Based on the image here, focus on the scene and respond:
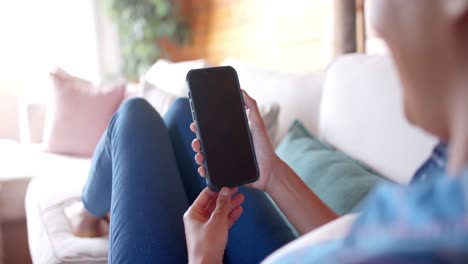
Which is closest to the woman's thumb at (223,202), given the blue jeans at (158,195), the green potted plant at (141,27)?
the blue jeans at (158,195)

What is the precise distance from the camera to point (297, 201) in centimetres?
88

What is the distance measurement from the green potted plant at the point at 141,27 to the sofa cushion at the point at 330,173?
2.42 metres

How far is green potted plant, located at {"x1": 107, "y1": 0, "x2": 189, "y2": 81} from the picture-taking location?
3504 mm

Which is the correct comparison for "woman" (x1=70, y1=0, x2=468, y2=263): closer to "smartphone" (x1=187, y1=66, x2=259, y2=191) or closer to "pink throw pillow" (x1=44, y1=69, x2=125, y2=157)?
"smartphone" (x1=187, y1=66, x2=259, y2=191)

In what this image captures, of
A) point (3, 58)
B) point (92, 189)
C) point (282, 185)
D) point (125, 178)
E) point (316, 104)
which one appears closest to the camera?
point (282, 185)

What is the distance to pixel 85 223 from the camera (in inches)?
55.9

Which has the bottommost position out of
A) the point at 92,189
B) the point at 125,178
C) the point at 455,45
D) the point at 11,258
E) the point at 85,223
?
the point at 11,258

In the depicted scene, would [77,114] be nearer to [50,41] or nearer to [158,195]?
[50,41]

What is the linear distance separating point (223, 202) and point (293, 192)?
0.41 ft

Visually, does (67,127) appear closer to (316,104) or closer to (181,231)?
(316,104)

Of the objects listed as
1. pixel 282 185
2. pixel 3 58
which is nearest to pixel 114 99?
pixel 3 58

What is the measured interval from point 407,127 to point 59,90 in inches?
77.3

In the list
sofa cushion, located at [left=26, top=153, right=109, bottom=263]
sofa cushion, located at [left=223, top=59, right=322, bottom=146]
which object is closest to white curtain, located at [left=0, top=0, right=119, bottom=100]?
sofa cushion, located at [left=26, top=153, right=109, bottom=263]

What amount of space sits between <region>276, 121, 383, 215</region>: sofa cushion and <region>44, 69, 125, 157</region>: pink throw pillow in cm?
141
